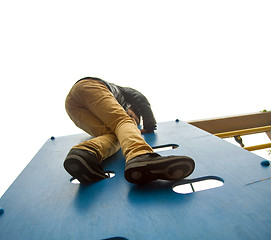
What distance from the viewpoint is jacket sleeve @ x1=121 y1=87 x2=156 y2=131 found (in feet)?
4.69

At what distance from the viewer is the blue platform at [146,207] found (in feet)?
1.64

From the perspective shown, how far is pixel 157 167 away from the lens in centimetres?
65

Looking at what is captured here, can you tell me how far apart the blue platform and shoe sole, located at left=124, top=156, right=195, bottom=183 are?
0.04 m

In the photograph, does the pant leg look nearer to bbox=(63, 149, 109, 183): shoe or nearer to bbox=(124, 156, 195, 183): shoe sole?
bbox=(63, 149, 109, 183): shoe

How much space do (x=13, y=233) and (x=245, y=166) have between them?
786mm

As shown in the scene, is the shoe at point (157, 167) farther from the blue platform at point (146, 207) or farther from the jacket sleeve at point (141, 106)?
the jacket sleeve at point (141, 106)

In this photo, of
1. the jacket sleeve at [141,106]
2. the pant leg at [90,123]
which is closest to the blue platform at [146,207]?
the pant leg at [90,123]

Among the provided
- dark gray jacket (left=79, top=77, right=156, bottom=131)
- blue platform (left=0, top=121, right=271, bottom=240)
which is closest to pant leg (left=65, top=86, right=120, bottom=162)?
blue platform (left=0, top=121, right=271, bottom=240)

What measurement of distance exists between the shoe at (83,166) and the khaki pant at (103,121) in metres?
0.06

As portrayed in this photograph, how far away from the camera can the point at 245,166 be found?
0.77 m

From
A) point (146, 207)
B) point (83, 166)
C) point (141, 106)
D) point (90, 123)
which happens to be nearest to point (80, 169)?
point (83, 166)

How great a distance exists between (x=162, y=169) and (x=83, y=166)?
0.94 feet

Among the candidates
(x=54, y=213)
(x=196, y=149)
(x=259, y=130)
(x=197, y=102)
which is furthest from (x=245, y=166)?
(x=197, y=102)

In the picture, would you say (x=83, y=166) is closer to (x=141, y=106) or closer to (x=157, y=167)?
(x=157, y=167)
